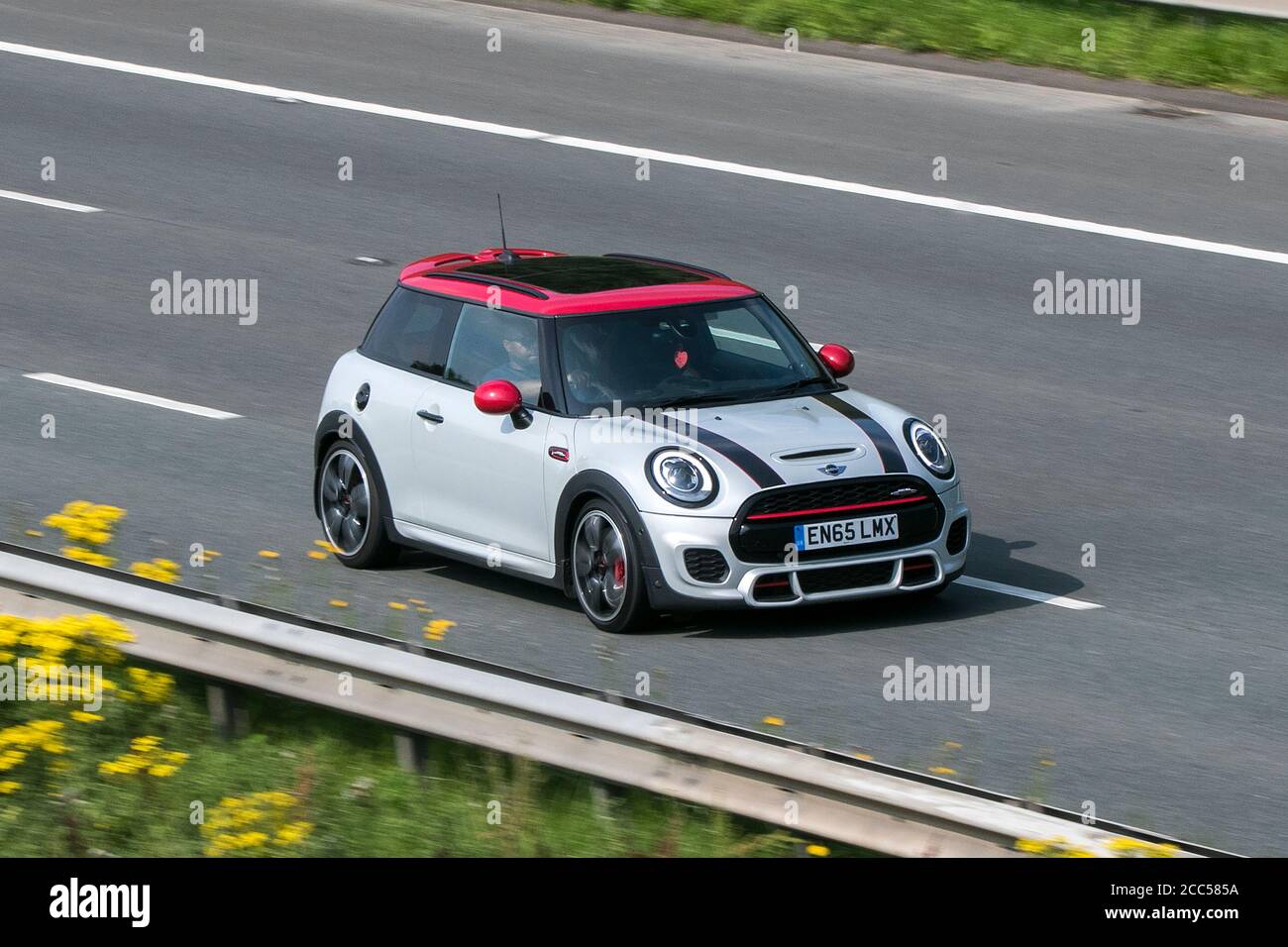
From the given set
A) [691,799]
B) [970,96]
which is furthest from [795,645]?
[970,96]

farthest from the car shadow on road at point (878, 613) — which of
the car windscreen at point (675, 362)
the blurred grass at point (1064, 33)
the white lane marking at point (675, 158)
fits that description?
the blurred grass at point (1064, 33)

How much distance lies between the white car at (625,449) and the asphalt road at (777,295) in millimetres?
298

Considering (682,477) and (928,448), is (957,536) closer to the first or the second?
(928,448)

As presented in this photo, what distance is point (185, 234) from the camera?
1703 centimetres

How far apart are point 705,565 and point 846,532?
0.67 meters

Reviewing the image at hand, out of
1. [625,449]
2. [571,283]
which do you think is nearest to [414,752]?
[625,449]

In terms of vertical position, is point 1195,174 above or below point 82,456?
above

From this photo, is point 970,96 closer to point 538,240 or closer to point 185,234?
point 538,240

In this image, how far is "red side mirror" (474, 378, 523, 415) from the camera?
32.4 feet

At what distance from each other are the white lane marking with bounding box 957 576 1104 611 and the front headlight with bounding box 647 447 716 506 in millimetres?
1751

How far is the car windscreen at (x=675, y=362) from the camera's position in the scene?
9922 millimetres

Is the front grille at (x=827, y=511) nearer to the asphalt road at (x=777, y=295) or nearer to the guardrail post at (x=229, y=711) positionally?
the asphalt road at (x=777, y=295)

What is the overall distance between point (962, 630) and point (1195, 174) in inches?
358

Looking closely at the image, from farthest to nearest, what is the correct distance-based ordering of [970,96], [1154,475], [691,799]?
[970,96], [1154,475], [691,799]
